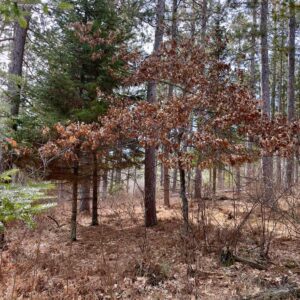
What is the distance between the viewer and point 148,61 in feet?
23.8

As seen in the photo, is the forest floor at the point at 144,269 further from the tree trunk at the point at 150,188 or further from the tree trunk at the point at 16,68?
the tree trunk at the point at 16,68

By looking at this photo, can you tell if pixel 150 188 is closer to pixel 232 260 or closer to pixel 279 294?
pixel 232 260

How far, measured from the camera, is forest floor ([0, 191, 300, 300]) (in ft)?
14.7

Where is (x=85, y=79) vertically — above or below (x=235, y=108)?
above

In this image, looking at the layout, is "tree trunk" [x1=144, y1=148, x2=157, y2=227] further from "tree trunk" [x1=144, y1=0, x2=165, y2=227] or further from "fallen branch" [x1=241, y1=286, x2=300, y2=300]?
"fallen branch" [x1=241, y1=286, x2=300, y2=300]

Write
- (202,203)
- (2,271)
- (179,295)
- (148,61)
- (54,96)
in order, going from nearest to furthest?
1. (179,295)
2. (2,271)
3. (202,203)
4. (148,61)
5. (54,96)

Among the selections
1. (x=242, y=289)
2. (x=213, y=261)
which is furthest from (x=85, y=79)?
(x=242, y=289)

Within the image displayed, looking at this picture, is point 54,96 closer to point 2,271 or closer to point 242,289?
point 2,271

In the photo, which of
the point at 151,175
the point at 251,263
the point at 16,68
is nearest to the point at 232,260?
the point at 251,263

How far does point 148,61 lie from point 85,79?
7.62 feet

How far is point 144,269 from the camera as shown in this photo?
5.11 m

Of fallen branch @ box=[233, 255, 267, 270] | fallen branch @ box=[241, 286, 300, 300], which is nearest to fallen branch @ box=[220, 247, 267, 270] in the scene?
fallen branch @ box=[233, 255, 267, 270]

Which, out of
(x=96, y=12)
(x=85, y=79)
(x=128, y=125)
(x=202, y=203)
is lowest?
(x=202, y=203)

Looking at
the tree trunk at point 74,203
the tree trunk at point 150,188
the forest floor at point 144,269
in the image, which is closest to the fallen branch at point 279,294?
the forest floor at point 144,269
